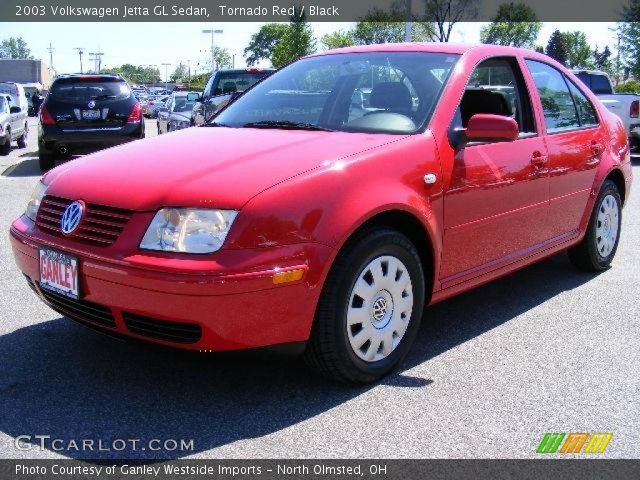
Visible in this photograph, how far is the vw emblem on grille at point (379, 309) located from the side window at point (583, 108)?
2499 mm

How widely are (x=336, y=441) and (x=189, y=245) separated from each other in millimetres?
957

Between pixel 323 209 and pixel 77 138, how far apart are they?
9.47 meters

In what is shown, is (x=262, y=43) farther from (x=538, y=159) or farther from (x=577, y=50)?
(x=538, y=159)

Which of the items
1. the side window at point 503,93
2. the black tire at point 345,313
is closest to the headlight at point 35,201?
the black tire at point 345,313

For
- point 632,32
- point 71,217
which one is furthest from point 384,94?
point 632,32

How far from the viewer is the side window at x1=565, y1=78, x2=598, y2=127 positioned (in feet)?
16.7

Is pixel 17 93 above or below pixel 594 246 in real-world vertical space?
above

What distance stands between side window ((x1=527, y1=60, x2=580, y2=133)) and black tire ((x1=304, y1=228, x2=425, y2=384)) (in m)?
1.80

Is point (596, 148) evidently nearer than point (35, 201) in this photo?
No

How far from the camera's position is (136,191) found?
3.04 metres

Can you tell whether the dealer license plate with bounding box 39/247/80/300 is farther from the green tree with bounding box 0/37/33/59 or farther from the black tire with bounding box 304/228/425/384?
the green tree with bounding box 0/37/33/59

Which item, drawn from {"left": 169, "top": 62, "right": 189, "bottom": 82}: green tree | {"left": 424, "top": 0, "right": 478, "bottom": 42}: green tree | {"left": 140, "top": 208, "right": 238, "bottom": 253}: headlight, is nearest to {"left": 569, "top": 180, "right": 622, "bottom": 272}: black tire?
{"left": 140, "top": 208, "right": 238, "bottom": 253}: headlight

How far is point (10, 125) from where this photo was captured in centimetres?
1520

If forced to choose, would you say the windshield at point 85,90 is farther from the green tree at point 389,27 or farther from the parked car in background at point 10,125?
the green tree at point 389,27
